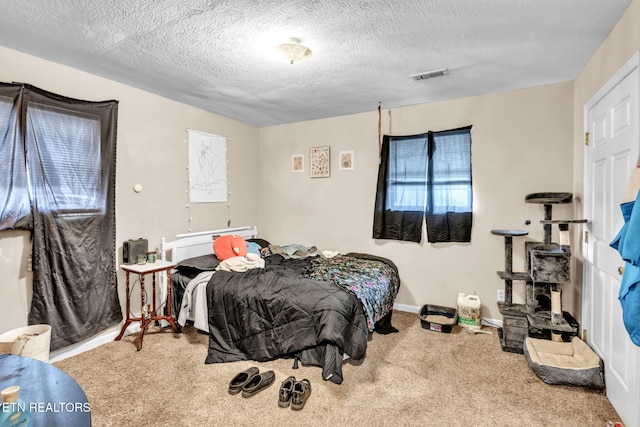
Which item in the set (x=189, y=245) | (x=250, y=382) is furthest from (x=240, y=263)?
(x=250, y=382)

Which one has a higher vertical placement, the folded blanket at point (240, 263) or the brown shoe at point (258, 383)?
the folded blanket at point (240, 263)

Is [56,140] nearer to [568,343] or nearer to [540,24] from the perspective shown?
[540,24]

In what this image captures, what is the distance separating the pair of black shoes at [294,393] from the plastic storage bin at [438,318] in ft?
5.33

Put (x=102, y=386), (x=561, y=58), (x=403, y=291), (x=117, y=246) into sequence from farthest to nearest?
(x=403, y=291) < (x=117, y=246) < (x=561, y=58) < (x=102, y=386)

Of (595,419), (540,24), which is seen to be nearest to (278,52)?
(540,24)

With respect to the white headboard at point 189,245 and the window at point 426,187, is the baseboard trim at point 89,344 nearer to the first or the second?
the white headboard at point 189,245

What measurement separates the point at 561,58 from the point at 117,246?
4.27 metres

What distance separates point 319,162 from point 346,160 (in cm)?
40

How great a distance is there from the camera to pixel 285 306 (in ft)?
8.48

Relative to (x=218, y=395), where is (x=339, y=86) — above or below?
above

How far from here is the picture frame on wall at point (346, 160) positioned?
4250mm

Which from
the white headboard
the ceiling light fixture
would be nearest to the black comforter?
the white headboard

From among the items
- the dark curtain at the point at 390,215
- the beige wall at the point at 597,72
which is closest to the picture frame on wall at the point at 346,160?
the dark curtain at the point at 390,215

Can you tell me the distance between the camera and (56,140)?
260 cm
